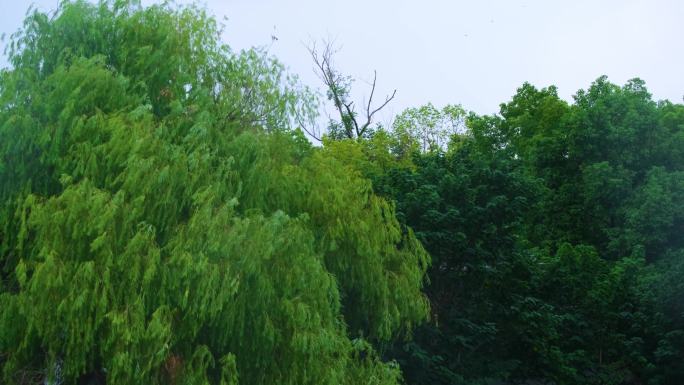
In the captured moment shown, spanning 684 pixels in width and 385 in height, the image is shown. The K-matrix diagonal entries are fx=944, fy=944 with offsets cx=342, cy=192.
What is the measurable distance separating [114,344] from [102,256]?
1.27 m

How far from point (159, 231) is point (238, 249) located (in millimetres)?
1341

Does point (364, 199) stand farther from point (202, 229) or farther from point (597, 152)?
point (597, 152)

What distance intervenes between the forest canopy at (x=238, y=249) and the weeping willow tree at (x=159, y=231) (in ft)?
0.11

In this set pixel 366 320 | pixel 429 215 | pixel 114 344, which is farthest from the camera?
pixel 429 215

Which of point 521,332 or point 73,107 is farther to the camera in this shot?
point 521,332

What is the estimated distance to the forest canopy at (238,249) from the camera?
13.3 meters

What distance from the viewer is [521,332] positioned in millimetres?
24812

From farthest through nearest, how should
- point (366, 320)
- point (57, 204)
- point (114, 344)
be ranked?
point (366, 320)
point (57, 204)
point (114, 344)

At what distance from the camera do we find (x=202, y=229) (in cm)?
1385

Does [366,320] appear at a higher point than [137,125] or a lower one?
lower

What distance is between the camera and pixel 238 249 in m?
13.7

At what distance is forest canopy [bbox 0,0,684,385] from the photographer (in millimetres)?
13273

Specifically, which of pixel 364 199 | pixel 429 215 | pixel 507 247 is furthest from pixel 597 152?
pixel 364 199

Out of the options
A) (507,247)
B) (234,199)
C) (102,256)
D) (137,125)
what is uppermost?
(507,247)
